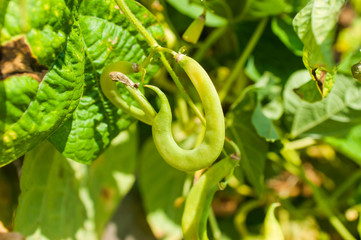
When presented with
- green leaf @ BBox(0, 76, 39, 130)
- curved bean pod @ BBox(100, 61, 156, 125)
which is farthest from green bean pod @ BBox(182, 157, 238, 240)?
green leaf @ BBox(0, 76, 39, 130)

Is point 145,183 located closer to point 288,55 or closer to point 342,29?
point 288,55

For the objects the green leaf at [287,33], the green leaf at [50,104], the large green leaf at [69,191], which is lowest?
the large green leaf at [69,191]

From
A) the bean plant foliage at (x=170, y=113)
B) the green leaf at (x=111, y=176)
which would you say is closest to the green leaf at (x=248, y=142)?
the bean plant foliage at (x=170, y=113)

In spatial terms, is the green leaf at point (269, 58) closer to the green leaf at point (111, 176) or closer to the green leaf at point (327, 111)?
the green leaf at point (327, 111)

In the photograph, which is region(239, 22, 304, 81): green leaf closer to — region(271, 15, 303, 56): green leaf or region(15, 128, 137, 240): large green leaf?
region(271, 15, 303, 56): green leaf

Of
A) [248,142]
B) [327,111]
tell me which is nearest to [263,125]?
[248,142]

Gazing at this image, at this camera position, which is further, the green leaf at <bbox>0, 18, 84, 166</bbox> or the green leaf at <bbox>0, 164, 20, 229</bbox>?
Answer: the green leaf at <bbox>0, 164, 20, 229</bbox>
